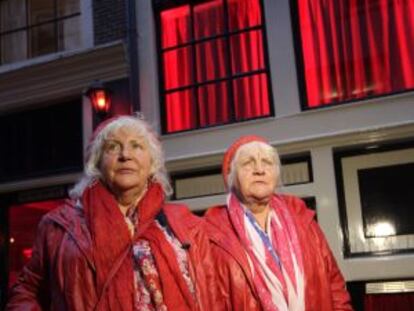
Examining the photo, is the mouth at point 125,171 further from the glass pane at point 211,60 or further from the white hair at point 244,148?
the glass pane at point 211,60

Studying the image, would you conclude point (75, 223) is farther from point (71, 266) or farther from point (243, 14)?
point (243, 14)

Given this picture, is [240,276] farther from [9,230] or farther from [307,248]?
[9,230]

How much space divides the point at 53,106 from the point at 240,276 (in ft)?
19.7

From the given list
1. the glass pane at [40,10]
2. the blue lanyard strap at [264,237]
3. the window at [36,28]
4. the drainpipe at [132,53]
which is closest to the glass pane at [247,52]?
the drainpipe at [132,53]

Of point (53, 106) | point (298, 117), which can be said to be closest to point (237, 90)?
point (298, 117)

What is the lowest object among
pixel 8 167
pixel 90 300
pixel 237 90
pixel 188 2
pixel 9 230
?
pixel 90 300

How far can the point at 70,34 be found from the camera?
27.1ft

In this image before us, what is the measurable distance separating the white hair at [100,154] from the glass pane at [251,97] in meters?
4.24

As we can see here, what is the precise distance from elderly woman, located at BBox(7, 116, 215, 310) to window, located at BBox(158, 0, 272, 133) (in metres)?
Answer: 4.30

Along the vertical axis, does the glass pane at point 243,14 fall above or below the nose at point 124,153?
above

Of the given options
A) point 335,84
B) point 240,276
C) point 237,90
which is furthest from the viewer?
point 237,90

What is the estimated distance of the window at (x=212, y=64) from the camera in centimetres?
688

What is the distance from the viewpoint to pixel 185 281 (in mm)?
2287

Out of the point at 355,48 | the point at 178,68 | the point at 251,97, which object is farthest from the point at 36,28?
the point at 355,48
